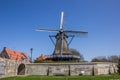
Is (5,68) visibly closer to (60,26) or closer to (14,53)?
(60,26)

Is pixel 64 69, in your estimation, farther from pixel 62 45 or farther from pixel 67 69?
pixel 62 45

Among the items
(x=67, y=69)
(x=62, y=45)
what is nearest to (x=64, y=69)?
(x=67, y=69)

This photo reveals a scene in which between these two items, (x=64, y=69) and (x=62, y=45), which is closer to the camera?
(x=64, y=69)

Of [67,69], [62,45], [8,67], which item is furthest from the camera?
[62,45]

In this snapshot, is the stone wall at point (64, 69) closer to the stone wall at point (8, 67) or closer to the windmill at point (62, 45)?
the stone wall at point (8, 67)

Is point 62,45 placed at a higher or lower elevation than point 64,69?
higher

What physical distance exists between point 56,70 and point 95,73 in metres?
7.43

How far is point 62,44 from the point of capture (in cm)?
4812

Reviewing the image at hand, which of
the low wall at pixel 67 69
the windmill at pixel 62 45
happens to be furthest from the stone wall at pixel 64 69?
the windmill at pixel 62 45

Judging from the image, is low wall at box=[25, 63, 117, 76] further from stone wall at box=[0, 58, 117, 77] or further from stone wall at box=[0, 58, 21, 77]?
stone wall at box=[0, 58, 21, 77]

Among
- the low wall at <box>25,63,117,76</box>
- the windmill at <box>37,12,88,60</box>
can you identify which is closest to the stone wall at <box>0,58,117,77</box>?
the low wall at <box>25,63,117,76</box>

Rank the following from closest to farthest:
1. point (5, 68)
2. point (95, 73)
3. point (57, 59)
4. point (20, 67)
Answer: point (5, 68)
point (95, 73)
point (20, 67)
point (57, 59)

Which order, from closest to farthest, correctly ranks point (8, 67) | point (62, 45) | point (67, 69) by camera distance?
1. point (8, 67)
2. point (67, 69)
3. point (62, 45)

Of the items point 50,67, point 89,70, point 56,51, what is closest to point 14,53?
point 56,51
